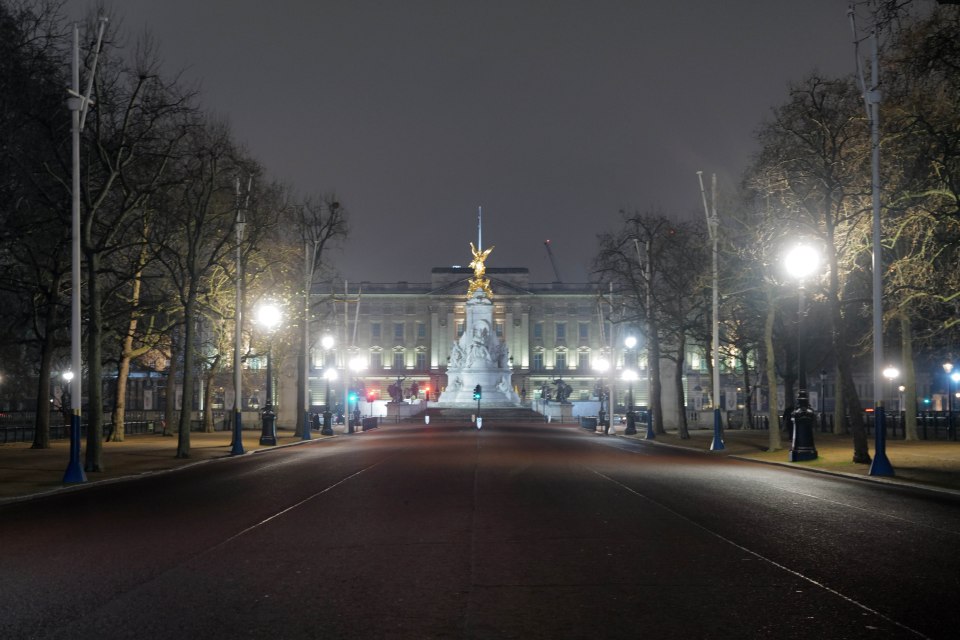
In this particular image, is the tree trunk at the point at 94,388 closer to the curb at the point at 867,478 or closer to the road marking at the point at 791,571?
the road marking at the point at 791,571

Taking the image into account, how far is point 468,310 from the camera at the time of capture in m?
101

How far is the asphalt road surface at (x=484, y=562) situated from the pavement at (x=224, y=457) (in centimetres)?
252

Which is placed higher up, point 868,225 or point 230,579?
point 868,225

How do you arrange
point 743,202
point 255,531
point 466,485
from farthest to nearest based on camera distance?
point 743,202, point 466,485, point 255,531

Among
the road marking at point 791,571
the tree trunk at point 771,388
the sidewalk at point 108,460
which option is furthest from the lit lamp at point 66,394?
the road marking at point 791,571

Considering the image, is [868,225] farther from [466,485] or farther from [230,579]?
[230,579]

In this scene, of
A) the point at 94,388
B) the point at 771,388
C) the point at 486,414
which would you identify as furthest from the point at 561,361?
the point at 94,388

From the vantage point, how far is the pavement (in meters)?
24.7

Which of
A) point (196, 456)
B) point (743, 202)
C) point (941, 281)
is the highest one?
point (743, 202)

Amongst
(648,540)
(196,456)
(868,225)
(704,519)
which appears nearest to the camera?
(648,540)

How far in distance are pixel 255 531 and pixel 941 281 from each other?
27249 millimetres

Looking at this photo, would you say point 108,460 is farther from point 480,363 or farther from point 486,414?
point 480,363

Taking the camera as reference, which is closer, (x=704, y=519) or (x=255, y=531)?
(x=255, y=531)

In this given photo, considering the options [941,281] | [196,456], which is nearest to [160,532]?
[196,456]
